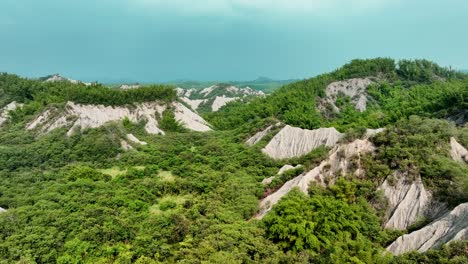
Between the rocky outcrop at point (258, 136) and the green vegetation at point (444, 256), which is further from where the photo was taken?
the rocky outcrop at point (258, 136)

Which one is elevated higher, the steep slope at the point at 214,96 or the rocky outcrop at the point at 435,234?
the rocky outcrop at the point at 435,234

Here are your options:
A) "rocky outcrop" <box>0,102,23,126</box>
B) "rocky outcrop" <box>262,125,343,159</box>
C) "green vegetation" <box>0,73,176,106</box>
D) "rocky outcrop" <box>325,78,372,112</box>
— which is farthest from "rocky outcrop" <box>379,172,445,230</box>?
"rocky outcrop" <box>0,102,23,126</box>

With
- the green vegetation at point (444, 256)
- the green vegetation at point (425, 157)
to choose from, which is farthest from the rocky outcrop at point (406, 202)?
Answer: the green vegetation at point (444, 256)

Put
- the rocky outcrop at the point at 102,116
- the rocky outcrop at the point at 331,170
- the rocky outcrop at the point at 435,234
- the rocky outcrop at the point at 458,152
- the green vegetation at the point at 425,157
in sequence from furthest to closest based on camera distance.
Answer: the rocky outcrop at the point at 102,116, the rocky outcrop at the point at 458,152, the rocky outcrop at the point at 331,170, the green vegetation at the point at 425,157, the rocky outcrop at the point at 435,234

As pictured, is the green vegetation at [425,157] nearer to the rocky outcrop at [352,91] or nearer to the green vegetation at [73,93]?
the rocky outcrop at [352,91]

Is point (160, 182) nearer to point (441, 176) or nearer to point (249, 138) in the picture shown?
point (249, 138)

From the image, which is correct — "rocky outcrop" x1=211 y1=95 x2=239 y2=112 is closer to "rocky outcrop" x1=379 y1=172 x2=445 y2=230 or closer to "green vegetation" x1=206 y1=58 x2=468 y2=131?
"green vegetation" x1=206 y1=58 x2=468 y2=131

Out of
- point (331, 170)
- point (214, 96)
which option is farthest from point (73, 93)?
point (214, 96)
